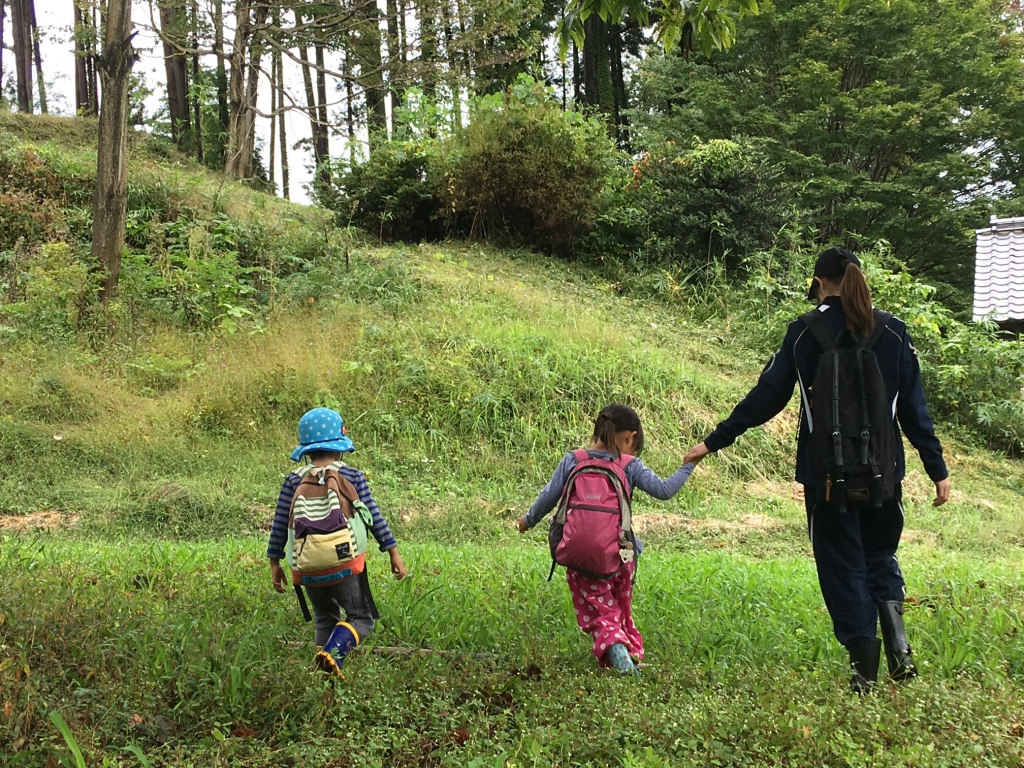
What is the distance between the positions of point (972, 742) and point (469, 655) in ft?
6.72

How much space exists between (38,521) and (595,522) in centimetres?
566

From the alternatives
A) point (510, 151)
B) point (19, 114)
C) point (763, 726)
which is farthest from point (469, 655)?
point (19, 114)

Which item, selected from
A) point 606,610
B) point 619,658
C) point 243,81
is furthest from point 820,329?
point 243,81

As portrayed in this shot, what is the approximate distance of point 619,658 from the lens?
3.61 m

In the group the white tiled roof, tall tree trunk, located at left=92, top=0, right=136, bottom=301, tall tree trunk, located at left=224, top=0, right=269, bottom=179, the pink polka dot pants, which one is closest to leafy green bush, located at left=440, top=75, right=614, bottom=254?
tall tree trunk, located at left=224, top=0, right=269, bottom=179

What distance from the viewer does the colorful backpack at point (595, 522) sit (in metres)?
3.59

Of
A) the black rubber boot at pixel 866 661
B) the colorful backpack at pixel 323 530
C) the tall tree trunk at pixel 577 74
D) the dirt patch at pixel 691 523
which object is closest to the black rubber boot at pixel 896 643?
the black rubber boot at pixel 866 661

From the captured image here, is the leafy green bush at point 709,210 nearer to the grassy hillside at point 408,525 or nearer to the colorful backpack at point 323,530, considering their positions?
the grassy hillside at point 408,525

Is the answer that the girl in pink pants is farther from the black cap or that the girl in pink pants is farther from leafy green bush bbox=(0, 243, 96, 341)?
leafy green bush bbox=(0, 243, 96, 341)

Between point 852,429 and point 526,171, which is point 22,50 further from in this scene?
point 852,429

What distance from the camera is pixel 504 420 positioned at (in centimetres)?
933

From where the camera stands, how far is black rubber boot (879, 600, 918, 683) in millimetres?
3371

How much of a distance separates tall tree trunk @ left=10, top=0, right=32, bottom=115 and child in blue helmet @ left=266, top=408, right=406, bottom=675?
95.0ft

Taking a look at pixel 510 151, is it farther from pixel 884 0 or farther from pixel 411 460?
pixel 884 0
